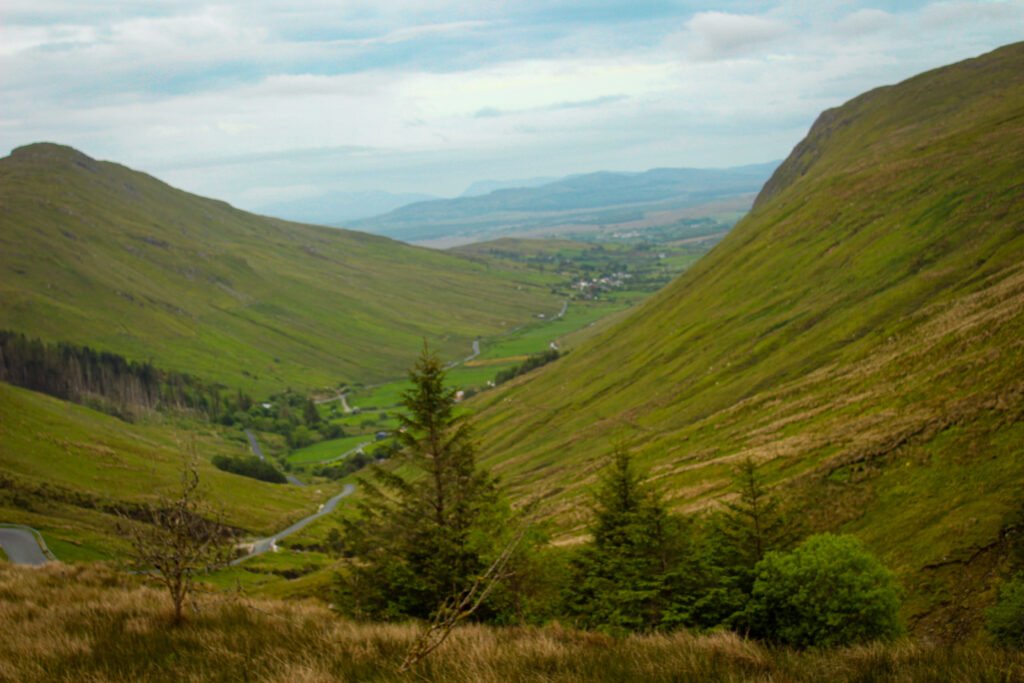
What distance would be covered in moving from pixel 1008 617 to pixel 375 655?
70.8ft

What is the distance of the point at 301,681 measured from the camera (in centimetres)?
866

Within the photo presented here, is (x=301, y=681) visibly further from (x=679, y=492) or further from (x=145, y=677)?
(x=679, y=492)

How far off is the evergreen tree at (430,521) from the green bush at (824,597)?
11.1 m

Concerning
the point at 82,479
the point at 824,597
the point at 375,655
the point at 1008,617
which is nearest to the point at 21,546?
the point at 82,479

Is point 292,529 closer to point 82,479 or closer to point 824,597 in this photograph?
point 82,479

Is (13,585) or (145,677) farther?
(13,585)

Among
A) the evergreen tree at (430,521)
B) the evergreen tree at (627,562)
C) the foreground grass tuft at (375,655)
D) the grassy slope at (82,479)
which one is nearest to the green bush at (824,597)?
the evergreen tree at (627,562)

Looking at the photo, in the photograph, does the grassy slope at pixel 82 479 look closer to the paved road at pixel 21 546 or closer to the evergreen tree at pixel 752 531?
the paved road at pixel 21 546

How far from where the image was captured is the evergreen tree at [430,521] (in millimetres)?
26484

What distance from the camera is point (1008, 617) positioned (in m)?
22.0

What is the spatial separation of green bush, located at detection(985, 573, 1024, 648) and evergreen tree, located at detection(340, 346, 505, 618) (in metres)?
16.3

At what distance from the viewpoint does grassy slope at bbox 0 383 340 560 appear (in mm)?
111375

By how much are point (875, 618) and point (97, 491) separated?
141965 mm

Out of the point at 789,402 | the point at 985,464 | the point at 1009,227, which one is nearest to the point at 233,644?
the point at 985,464
